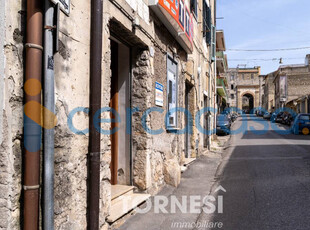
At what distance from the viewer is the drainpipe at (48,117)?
8.13ft

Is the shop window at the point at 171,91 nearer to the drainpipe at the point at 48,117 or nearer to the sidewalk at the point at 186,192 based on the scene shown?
the sidewalk at the point at 186,192

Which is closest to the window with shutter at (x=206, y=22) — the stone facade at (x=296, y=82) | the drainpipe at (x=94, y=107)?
the drainpipe at (x=94, y=107)

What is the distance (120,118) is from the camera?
16.3 ft

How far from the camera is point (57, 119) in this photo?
2.72 meters

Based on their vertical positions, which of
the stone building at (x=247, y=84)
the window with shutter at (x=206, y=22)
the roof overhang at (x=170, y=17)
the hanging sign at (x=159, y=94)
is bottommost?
the hanging sign at (x=159, y=94)

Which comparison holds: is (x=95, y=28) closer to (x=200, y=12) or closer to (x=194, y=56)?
(x=194, y=56)

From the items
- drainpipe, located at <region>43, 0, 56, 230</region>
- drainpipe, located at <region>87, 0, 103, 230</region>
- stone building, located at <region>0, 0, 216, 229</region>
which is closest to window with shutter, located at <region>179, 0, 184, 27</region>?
stone building, located at <region>0, 0, 216, 229</region>

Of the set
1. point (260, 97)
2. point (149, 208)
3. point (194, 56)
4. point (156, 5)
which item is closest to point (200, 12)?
point (194, 56)

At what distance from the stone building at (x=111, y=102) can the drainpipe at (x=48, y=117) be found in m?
0.17

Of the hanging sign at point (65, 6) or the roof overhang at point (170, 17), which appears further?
the roof overhang at point (170, 17)

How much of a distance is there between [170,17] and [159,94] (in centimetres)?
145

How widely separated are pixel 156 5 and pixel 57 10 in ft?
8.95

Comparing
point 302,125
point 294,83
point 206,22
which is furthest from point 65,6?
point 294,83

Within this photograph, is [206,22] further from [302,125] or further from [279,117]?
[279,117]
